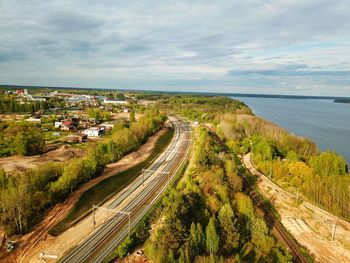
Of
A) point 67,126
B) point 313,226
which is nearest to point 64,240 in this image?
point 313,226

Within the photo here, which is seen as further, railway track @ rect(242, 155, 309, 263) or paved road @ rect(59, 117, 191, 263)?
railway track @ rect(242, 155, 309, 263)

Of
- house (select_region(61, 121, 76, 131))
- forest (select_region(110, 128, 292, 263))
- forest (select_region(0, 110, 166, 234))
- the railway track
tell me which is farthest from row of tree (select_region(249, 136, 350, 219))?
house (select_region(61, 121, 76, 131))

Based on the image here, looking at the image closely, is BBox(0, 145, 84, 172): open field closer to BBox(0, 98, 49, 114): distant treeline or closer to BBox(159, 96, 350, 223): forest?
BBox(159, 96, 350, 223): forest

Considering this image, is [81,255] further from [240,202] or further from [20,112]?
[20,112]

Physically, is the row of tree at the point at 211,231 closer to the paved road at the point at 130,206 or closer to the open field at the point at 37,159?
the paved road at the point at 130,206

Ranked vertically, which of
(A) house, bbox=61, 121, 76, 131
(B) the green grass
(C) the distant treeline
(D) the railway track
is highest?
(C) the distant treeline

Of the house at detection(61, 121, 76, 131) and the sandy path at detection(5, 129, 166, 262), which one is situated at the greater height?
the house at detection(61, 121, 76, 131)
